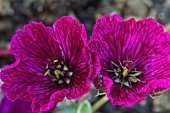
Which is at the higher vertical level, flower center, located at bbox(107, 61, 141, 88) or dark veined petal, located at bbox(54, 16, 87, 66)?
dark veined petal, located at bbox(54, 16, 87, 66)

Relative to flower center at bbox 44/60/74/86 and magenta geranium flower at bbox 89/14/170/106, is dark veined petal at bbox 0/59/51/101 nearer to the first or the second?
flower center at bbox 44/60/74/86

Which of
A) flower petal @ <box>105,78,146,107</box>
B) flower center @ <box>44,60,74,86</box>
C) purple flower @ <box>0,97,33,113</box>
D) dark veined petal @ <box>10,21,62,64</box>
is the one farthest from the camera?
purple flower @ <box>0,97,33,113</box>

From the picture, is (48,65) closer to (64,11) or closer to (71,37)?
(71,37)

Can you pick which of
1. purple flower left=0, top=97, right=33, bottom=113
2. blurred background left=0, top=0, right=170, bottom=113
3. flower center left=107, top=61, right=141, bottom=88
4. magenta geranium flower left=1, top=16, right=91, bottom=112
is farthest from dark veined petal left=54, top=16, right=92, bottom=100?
blurred background left=0, top=0, right=170, bottom=113

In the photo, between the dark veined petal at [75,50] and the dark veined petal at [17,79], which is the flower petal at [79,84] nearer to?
the dark veined petal at [75,50]

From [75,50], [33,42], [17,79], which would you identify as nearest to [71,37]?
[75,50]

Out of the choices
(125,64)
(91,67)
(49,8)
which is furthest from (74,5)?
(91,67)
